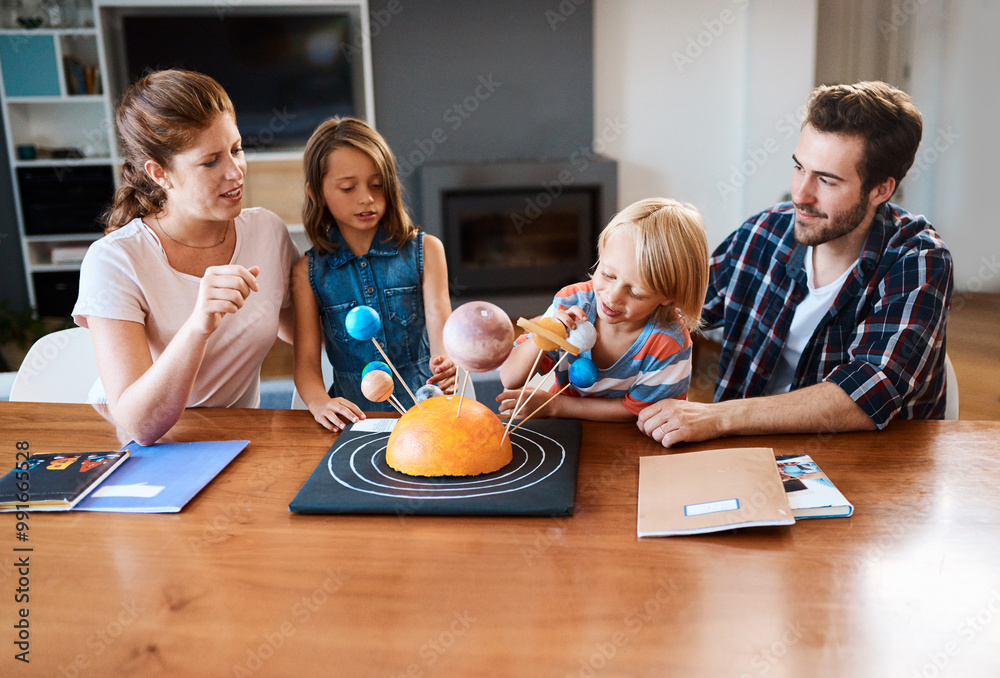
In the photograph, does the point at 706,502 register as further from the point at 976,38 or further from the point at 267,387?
the point at 976,38

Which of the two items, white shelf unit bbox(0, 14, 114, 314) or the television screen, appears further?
the television screen

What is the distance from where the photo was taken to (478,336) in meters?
1.11

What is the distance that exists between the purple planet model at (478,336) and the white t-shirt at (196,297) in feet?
2.26

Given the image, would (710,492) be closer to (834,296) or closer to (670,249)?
(670,249)

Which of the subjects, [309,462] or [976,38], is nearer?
[309,462]

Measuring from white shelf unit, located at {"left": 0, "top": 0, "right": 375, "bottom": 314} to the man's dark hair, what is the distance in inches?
144

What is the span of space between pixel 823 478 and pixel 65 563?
41.1 inches

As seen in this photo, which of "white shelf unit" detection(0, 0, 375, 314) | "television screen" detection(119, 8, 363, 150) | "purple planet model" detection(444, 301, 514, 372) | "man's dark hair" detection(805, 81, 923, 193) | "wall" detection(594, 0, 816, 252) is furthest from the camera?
"wall" detection(594, 0, 816, 252)

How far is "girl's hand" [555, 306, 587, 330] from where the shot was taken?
1.27 m

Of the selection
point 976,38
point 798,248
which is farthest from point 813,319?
point 976,38

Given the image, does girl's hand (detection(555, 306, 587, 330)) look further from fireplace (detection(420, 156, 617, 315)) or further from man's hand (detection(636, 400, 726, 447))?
fireplace (detection(420, 156, 617, 315))

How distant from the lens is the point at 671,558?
953 mm

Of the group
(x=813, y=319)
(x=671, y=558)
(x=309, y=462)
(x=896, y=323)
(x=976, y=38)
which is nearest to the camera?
(x=671, y=558)

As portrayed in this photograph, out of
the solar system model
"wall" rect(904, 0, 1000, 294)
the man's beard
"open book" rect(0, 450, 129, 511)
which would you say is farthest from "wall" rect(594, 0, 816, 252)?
"open book" rect(0, 450, 129, 511)
